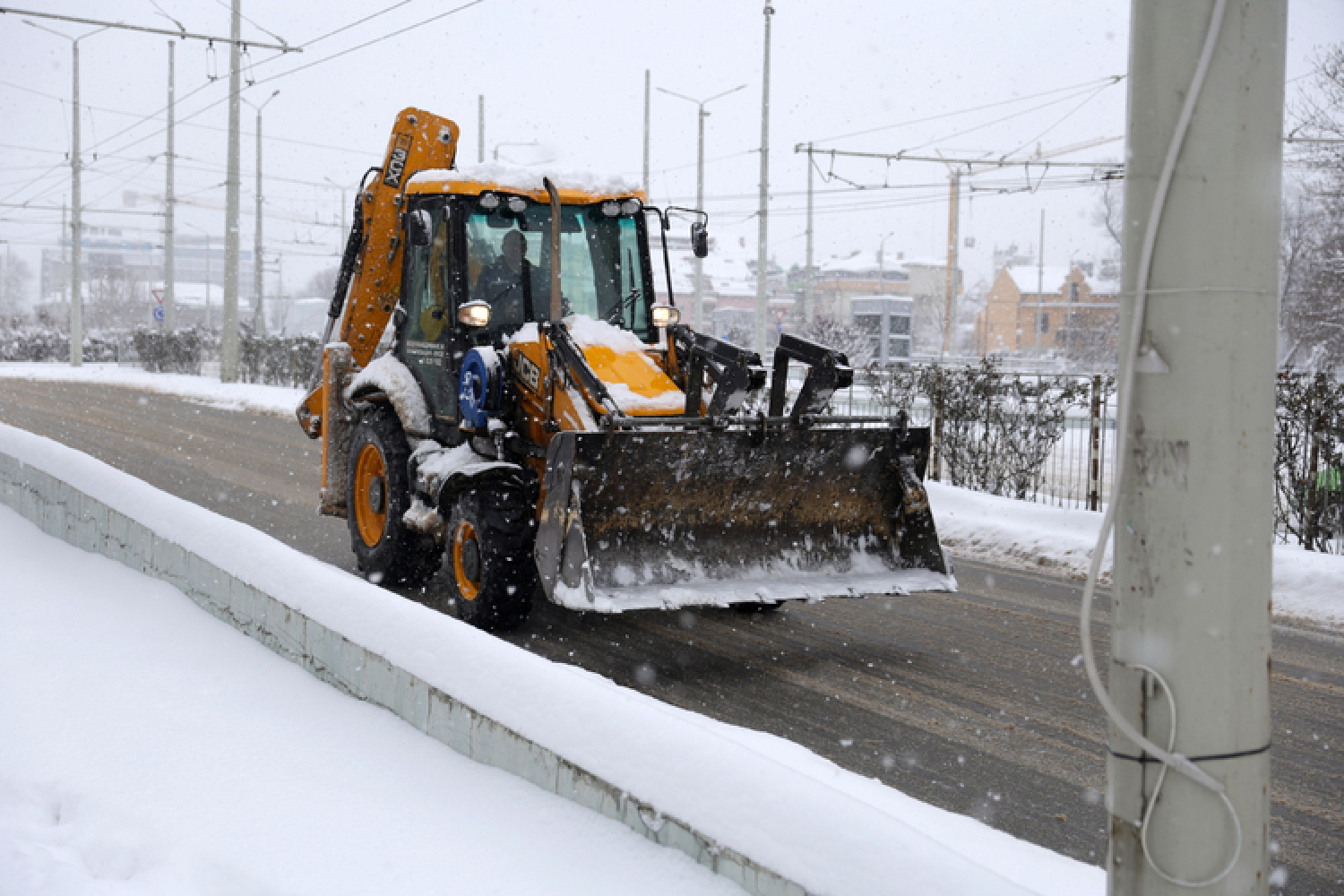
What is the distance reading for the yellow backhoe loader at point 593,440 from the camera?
20.9 feet

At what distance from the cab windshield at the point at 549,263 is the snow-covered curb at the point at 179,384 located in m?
12.5

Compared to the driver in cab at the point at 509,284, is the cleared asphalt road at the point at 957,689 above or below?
below

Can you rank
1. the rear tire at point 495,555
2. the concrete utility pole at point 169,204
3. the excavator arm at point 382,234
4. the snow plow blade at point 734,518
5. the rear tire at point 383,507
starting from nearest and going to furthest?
the snow plow blade at point 734,518 → the rear tire at point 495,555 → the rear tire at point 383,507 → the excavator arm at point 382,234 → the concrete utility pole at point 169,204

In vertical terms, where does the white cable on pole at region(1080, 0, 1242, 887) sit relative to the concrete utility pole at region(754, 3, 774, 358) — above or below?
below

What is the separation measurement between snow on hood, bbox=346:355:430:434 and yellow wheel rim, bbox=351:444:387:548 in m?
0.40

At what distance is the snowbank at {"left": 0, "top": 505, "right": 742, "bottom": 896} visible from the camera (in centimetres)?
338

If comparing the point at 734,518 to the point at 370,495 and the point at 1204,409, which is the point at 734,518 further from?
the point at 1204,409

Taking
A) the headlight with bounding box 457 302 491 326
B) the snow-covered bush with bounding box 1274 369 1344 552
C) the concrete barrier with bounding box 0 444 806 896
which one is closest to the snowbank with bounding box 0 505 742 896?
the concrete barrier with bounding box 0 444 806 896

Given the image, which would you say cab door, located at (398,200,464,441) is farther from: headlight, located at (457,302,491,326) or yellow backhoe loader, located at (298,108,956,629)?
headlight, located at (457,302,491,326)

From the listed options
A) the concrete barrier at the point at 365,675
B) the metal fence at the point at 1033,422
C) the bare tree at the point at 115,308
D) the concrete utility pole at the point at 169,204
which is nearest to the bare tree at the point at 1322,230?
the metal fence at the point at 1033,422

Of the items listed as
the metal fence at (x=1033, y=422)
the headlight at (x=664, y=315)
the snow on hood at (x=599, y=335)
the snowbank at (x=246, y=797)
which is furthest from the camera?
the metal fence at (x=1033, y=422)

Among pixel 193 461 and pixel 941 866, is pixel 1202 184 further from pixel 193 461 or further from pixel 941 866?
pixel 193 461

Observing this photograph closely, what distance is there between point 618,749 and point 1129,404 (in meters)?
1.89

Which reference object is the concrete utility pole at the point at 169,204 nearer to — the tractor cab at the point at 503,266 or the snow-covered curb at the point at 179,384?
the snow-covered curb at the point at 179,384
